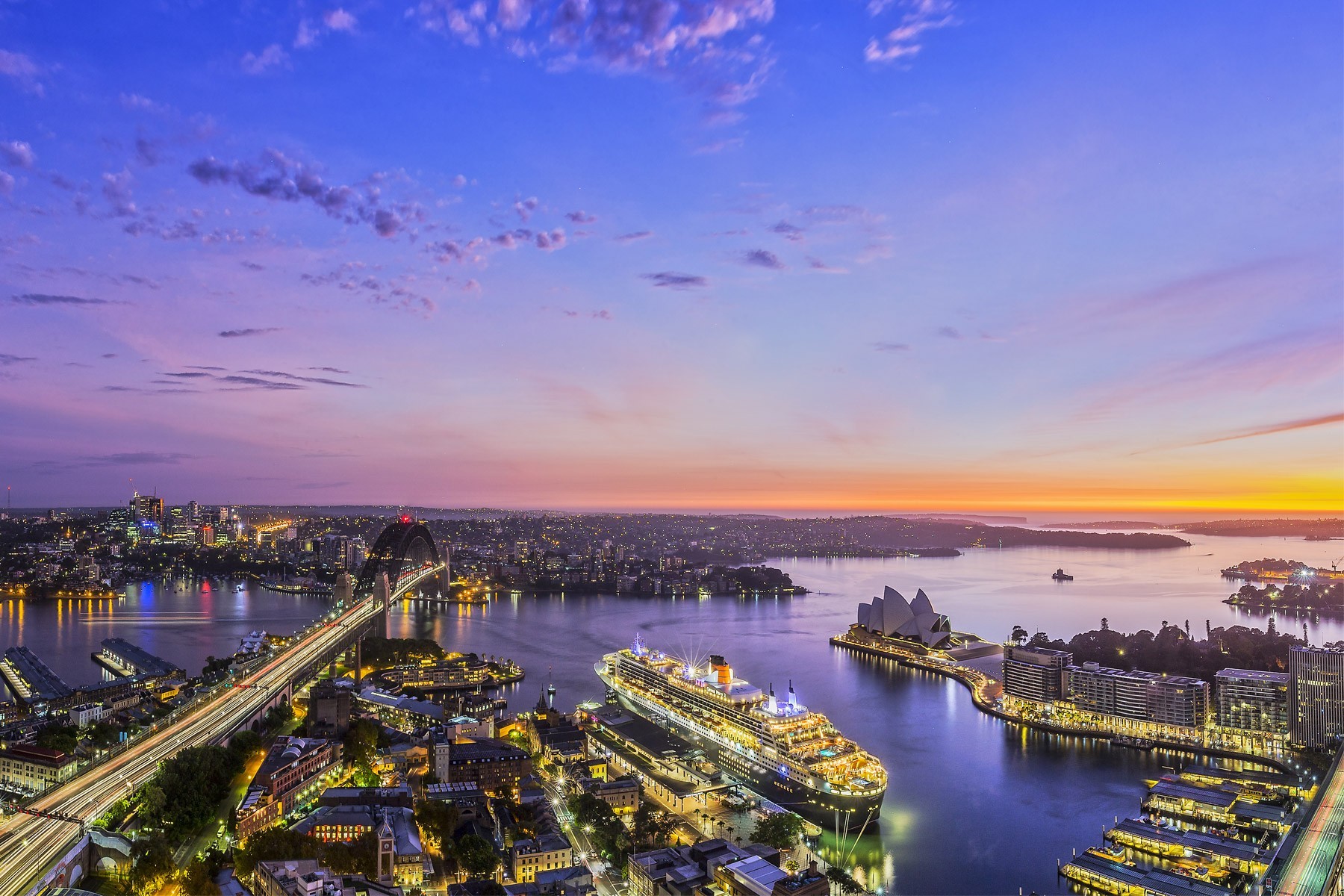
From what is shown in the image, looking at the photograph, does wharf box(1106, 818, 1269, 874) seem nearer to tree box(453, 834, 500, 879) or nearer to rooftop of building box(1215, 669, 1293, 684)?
rooftop of building box(1215, 669, 1293, 684)

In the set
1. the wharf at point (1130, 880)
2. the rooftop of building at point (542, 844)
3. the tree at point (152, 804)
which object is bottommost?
the wharf at point (1130, 880)

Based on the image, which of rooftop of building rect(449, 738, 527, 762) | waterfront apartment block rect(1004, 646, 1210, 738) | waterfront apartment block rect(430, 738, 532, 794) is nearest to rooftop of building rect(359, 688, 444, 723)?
rooftop of building rect(449, 738, 527, 762)

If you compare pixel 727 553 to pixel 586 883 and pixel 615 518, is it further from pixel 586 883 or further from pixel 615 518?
pixel 586 883

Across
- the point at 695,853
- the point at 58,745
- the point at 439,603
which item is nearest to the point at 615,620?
the point at 439,603

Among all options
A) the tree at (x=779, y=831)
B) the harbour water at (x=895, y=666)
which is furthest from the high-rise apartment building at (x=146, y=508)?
the tree at (x=779, y=831)

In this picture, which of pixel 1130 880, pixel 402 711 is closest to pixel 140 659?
pixel 402 711

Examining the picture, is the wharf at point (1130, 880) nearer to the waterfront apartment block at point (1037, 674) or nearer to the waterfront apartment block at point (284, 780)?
the waterfront apartment block at point (1037, 674)
